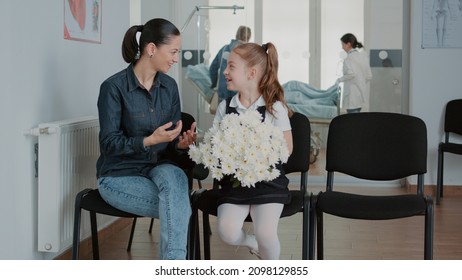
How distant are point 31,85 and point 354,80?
4.00 m

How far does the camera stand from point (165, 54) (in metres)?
3.33

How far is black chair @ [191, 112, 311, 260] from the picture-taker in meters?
3.27

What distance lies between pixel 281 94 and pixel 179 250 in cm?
89

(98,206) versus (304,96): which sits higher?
(304,96)

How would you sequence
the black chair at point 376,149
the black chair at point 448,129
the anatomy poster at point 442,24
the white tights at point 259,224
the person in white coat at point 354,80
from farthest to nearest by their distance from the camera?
the person in white coat at point 354,80 → the anatomy poster at point 442,24 → the black chair at point 448,129 → the black chair at point 376,149 → the white tights at point 259,224

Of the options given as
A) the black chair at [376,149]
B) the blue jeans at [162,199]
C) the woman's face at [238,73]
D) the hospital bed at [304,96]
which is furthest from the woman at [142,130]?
the hospital bed at [304,96]

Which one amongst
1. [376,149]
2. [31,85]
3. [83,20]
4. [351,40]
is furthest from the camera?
[351,40]

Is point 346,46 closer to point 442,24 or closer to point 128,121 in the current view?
point 442,24

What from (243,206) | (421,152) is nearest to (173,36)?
(243,206)

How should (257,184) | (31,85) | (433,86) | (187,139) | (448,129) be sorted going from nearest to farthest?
(257,184) < (187,139) < (31,85) < (448,129) < (433,86)

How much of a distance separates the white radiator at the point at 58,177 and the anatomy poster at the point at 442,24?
3.69 metres

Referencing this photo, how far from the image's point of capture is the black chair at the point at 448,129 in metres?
6.02

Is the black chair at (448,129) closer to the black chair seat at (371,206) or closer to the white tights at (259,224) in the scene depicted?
the black chair seat at (371,206)

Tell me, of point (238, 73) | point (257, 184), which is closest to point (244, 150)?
point (257, 184)
